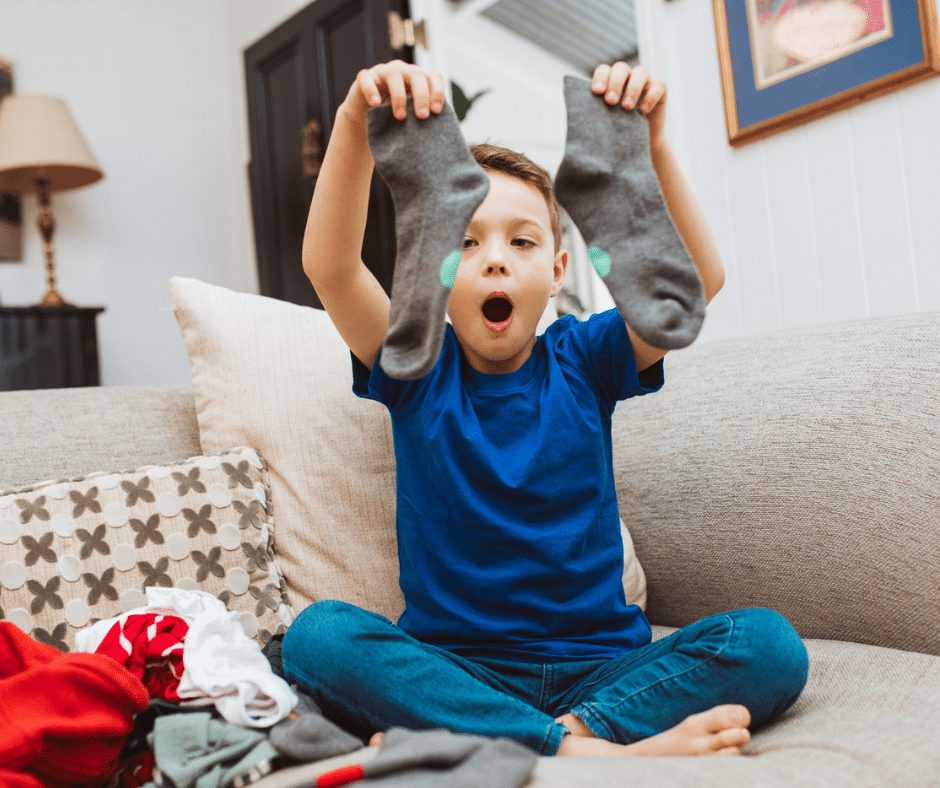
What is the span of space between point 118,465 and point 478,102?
240cm

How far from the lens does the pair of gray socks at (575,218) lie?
2.37 ft

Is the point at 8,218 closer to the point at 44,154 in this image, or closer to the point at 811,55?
the point at 44,154

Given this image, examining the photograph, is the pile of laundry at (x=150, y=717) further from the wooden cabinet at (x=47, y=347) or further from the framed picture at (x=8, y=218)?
the framed picture at (x=8, y=218)

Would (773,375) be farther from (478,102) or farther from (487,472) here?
(478,102)

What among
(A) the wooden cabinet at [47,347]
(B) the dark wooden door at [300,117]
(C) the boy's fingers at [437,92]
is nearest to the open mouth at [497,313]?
(C) the boy's fingers at [437,92]

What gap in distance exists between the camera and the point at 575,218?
80 centimetres

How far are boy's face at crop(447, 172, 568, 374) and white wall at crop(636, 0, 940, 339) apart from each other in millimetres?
1067

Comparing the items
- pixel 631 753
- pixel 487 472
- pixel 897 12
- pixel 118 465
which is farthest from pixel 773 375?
pixel 897 12

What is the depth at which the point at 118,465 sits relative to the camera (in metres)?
1.03

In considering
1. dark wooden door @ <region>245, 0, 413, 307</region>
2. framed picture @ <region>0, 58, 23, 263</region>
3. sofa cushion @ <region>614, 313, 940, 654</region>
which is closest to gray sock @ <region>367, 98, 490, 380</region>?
sofa cushion @ <region>614, 313, 940, 654</region>

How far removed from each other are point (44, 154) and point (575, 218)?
2408 millimetres

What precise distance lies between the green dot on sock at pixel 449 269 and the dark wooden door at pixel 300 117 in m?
1.99

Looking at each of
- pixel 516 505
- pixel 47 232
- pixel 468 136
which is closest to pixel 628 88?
pixel 516 505

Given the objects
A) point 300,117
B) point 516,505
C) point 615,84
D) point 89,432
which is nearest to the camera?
point 615,84
